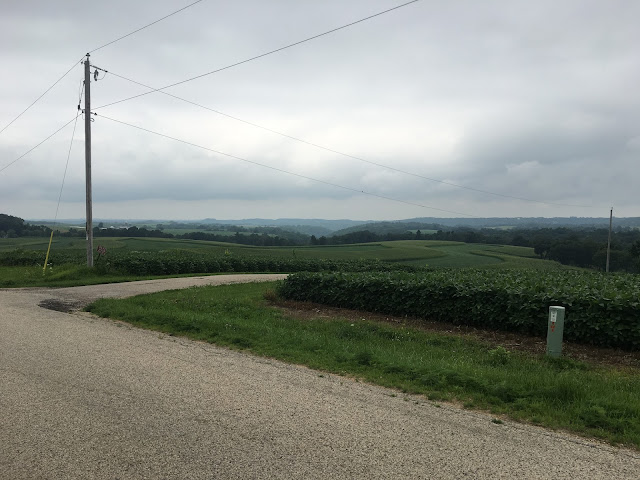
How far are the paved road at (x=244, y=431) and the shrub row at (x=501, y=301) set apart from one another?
494 centimetres

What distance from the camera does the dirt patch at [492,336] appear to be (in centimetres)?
797

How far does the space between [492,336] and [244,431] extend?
677cm

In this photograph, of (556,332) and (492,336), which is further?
(492,336)

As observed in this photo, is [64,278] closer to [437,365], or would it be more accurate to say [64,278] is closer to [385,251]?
[437,365]

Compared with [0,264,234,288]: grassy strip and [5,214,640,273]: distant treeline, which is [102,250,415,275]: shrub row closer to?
[0,264,234,288]: grassy strip

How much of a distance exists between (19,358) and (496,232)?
7589cm

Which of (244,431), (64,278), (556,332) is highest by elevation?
(556,332)

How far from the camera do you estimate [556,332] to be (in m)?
7.73

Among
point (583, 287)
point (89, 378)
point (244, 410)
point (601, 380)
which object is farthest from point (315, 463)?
point (583, 287)

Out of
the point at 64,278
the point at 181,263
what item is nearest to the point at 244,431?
the point at 64,278

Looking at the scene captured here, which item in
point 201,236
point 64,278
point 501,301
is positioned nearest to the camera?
point 501,301

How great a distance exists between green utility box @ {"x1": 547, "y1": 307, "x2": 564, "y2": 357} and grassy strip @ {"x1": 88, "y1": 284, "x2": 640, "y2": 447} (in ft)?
0.88

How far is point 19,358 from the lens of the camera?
723 cm

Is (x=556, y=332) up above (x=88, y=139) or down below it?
below
